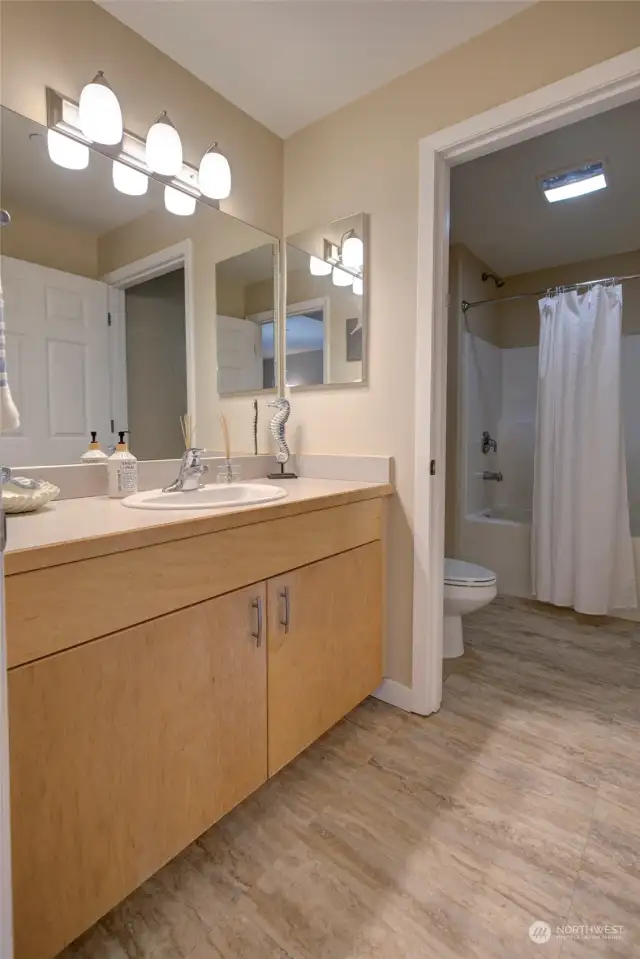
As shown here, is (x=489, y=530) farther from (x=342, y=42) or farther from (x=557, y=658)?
(x=342, y=42)

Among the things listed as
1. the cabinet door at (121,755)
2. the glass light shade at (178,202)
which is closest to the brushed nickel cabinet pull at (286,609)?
the cabinet door at (121,755)

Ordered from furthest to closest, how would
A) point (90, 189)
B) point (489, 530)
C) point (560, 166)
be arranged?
→ point (489, 530) < point (560, 166) < point (90, 189)

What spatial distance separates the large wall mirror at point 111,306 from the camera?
1281 millimetres

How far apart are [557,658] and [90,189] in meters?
2.57

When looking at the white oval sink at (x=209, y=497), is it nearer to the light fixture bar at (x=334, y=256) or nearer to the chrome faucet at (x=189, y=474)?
the chrome faucet at (x=189, y=474)

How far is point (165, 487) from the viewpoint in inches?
62.6

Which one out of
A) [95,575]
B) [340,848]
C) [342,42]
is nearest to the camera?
[95,575]

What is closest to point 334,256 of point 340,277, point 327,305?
point 340,277

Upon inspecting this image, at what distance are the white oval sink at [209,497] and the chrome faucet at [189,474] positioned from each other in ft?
0.07

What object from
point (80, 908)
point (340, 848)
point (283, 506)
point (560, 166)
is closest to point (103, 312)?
point (283, 506)

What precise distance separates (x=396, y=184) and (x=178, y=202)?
0.77 m

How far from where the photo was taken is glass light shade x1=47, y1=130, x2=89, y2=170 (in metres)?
1.32

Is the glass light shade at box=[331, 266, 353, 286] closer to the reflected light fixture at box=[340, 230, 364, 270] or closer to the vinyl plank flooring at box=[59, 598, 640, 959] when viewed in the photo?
the reflected light fixture at box=[340, 230, 364, 270]

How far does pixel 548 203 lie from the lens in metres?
2.49
